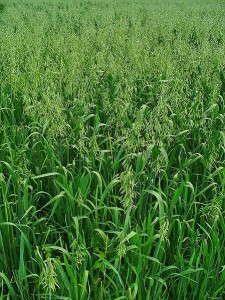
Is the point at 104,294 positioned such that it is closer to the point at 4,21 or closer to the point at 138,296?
the point at 138,296

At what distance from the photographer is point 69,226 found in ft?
6.31

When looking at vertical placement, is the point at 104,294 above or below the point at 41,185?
below

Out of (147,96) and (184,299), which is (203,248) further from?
(147,96)

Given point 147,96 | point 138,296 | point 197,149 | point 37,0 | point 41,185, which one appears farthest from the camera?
point 37,0

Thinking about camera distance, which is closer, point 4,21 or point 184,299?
point 184,299

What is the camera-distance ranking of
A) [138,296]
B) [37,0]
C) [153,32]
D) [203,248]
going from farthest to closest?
[37,0] → [153,32] → [203,248] → [138,296]

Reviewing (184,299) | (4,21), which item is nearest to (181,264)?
(184,299)

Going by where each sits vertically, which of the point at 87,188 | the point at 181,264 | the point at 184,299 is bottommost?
the point at 184,299

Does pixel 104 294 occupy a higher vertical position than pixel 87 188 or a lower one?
lower

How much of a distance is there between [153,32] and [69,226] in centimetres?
592

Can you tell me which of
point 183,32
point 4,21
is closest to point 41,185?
point 183,32

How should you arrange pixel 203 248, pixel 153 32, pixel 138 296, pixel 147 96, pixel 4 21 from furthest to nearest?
pixel 4 21
pixel 153 32
pixel 147 96
pixel 203 248
pixel 138 296

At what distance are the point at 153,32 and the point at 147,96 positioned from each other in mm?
3874

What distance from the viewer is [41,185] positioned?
7.57 feet
